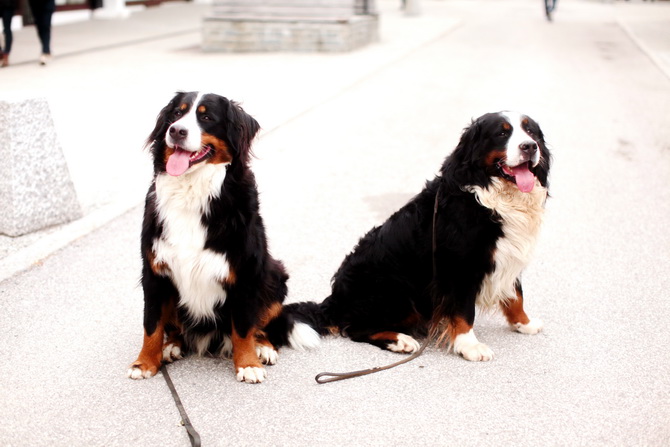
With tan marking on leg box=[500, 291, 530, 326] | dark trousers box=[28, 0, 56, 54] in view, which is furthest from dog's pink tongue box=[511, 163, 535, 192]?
dark trousers box=[28, 0, 56, 54]

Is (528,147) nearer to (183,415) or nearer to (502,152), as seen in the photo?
(502,152)

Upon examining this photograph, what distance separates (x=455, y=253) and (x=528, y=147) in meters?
0.67

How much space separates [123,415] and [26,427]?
1.37 feet

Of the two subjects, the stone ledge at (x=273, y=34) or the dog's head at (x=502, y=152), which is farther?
the stone ledge at (x=273, y=34)

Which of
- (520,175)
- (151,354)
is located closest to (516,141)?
(520,175)

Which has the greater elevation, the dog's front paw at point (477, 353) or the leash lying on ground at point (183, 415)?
the leash lying on ground at point (183, 415)

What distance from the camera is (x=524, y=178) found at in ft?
13.1

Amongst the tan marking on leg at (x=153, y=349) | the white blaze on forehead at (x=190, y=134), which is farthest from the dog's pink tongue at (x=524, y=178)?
the tan marking on leg at (x=153, y=349)

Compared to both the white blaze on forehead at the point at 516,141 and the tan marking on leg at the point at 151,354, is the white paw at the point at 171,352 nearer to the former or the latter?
the tan marking on leg at the point at 151,354

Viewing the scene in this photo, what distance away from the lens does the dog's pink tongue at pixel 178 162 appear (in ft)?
11.6

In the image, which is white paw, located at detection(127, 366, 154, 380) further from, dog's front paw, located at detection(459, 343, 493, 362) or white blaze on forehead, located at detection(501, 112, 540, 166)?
white blaze on forehead, located at detection(501, 112, 540, 166)

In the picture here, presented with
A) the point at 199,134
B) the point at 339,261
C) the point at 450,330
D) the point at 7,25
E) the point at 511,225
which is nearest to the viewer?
the point at 199,134

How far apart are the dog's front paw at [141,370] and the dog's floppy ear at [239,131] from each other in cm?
115

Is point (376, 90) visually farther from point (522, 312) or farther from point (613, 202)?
point (522, 312)
